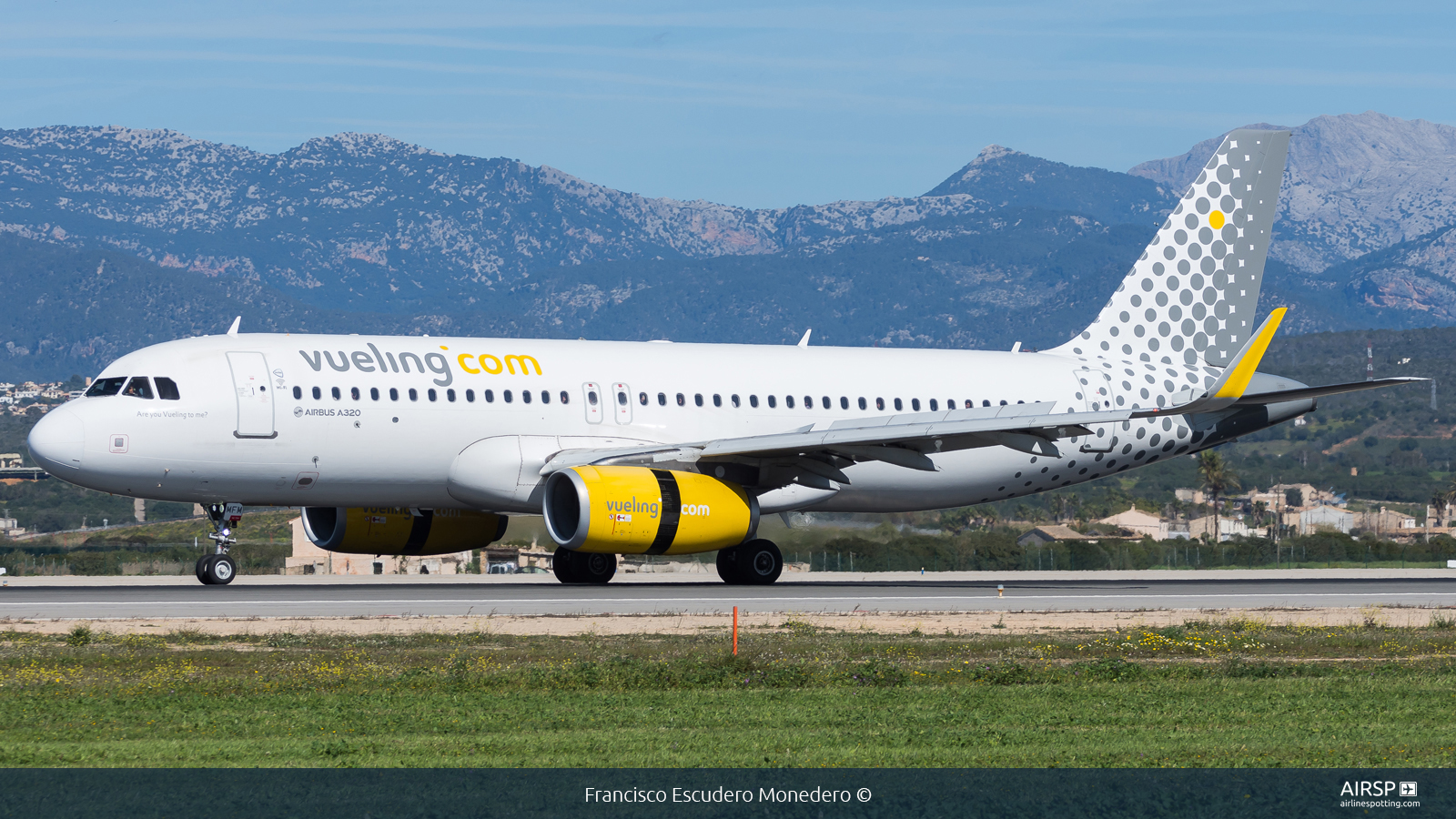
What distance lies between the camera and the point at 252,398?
27297 mm

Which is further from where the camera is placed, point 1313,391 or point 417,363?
point 1313,391

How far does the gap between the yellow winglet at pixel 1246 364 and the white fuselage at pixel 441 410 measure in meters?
3.57

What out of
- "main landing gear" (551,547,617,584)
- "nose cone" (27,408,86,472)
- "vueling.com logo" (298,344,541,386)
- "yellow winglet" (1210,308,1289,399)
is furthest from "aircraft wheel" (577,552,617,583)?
"yellow winglet" (1210,308,1289,399)

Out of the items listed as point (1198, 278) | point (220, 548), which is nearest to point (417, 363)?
point (220, 548)

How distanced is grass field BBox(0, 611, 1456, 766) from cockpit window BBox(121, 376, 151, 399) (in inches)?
323

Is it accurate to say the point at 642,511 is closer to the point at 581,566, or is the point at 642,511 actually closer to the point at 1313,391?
the point at 581,566

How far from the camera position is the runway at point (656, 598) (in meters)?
23.1

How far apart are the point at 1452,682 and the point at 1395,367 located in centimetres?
15358

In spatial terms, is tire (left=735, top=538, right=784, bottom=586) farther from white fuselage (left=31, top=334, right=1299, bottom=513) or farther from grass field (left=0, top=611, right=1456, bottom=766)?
grass field (left=0, top=611, right=1456, bottom=766)

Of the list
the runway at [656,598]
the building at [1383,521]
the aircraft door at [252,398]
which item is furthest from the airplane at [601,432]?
the building at [1383,521]

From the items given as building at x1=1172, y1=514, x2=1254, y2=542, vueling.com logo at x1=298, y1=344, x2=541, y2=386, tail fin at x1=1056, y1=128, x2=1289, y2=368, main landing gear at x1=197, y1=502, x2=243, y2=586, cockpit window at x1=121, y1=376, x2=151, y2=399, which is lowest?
building at x1=1172, y1=514, x2=1254, y2=542

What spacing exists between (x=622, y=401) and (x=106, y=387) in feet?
27.4

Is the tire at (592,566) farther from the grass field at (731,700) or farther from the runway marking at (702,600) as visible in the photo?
the grass field at (731,700)

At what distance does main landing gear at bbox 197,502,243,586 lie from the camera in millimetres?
27844
